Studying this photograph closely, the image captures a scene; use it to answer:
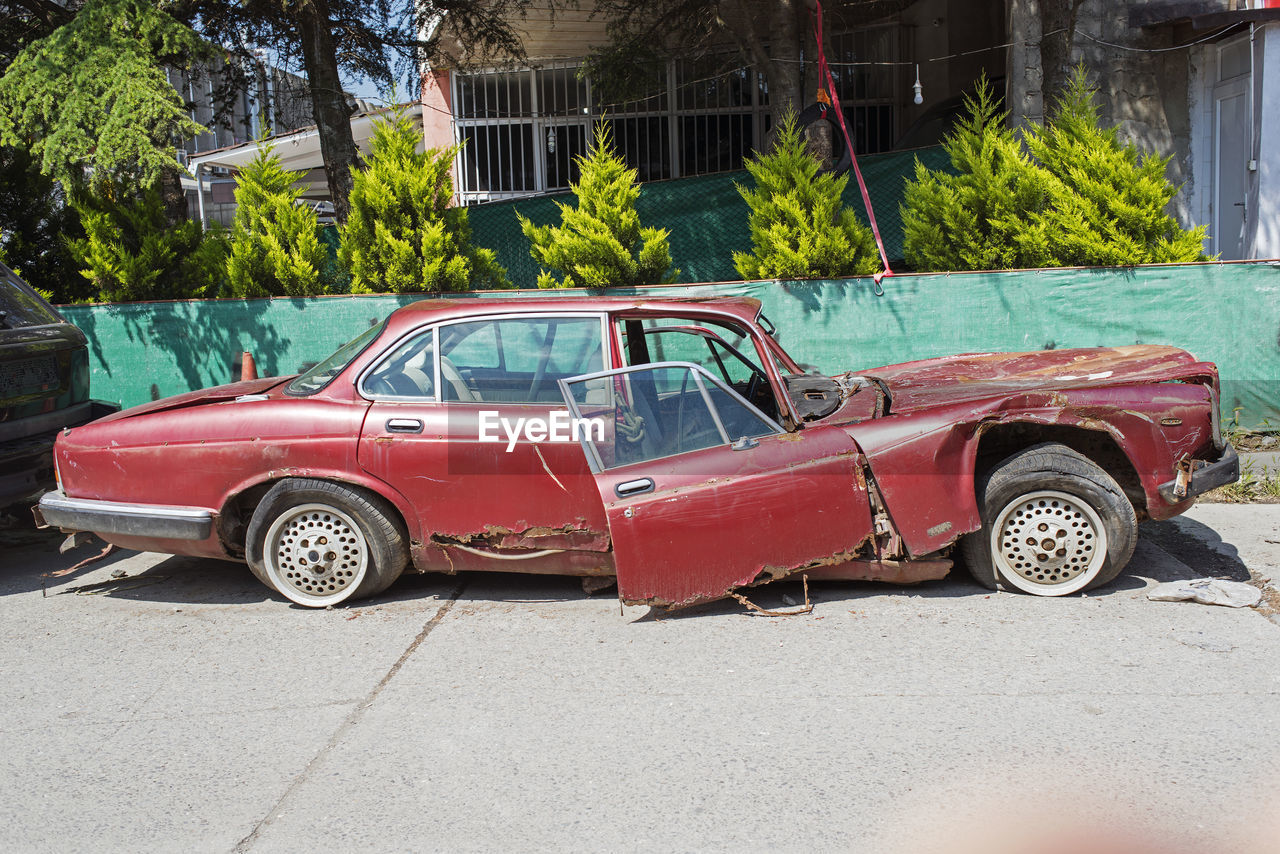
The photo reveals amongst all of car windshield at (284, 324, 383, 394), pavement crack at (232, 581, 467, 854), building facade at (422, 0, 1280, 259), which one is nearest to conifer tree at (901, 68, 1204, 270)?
building facade at (422, 0, 1280, 259)

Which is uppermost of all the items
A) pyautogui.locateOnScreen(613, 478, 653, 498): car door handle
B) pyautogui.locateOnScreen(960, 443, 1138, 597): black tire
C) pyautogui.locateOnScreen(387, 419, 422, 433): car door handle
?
pyautogui.locateOnScreen(387, 419, 422, 433): car door handle

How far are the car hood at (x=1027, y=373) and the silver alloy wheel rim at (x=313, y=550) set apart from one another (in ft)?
9.34

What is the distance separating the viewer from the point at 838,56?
16.3m

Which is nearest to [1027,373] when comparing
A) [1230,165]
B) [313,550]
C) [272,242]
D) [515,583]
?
[515,583]

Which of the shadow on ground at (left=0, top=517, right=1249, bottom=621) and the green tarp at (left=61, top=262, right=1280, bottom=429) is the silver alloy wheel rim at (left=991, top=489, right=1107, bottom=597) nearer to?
the shadow on ground at (left=0, top=517, right=1249, bottom=621)

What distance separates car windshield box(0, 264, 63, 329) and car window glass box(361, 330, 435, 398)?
2.69m

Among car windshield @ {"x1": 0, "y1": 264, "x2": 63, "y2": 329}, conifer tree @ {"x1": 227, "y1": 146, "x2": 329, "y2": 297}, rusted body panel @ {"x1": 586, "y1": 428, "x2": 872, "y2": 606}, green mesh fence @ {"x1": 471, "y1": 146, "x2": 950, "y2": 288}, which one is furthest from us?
green mesh fence @ {"x1": 471, "y1": 146, "x2": 950, "y2": 288}

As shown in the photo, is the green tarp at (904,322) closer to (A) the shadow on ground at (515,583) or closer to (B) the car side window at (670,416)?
(A) the shadow on ground at (515,583)

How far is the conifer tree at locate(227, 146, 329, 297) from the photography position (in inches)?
375

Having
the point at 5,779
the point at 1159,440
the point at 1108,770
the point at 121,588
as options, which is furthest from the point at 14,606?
the point at 1159,440

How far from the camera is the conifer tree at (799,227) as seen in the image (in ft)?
29.2

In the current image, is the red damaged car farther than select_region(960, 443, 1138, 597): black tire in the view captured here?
No

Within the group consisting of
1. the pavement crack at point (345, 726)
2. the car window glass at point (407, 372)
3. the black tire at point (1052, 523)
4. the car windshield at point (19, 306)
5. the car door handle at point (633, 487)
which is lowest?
the pavement crack at point (345, 726)

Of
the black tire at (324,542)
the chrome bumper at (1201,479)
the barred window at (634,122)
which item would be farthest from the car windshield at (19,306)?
the barred window at (634,122)
